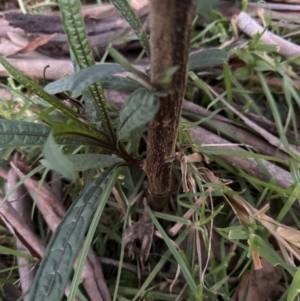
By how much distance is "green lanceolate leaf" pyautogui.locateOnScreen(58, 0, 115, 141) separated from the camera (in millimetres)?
568

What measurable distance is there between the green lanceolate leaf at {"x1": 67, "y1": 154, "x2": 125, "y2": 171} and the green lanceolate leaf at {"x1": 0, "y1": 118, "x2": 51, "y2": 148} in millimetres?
62

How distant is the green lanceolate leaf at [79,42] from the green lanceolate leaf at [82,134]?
2 cm

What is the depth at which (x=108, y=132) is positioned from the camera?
0.71 meters

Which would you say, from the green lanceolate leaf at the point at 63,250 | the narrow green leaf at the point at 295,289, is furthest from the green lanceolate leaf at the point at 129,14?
the narrow green leaf at the point at 295,289

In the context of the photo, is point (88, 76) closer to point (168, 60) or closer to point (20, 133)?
point (168, 60)

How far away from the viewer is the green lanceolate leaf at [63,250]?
1.92 feet

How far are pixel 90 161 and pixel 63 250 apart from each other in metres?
0.15

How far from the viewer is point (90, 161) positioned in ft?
2.20

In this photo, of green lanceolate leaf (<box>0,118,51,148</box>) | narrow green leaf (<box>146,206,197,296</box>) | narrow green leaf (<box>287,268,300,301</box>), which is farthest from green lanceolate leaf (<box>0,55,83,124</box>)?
narrow green leaf (<box>287,268,300,301</box>)

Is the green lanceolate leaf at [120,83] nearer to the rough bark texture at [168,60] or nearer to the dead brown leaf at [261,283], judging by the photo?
the rough bark texture at [168,60]

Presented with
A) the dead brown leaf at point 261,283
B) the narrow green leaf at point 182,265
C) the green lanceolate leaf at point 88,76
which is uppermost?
the green lanceolate leaf at point 88,76

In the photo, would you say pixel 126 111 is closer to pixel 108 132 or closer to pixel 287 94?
pixel 108 132

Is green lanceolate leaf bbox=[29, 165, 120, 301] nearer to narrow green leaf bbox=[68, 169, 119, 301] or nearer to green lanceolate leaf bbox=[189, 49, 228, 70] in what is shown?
narrow green leaf bbox=[68, 169, 119, 301]

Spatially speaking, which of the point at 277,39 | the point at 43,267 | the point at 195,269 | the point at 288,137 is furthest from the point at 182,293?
the point at 277,39
